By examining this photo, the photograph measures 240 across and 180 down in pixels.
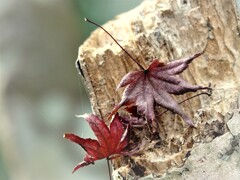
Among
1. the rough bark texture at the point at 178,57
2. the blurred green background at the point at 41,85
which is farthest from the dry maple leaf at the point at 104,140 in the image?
the blurred green background at the point at 41,85

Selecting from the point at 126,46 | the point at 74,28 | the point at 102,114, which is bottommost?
the point at 102,114

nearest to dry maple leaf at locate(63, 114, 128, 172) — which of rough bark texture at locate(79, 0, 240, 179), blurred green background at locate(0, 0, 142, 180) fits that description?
rough bark texture at locate(79, 0, 240, 179)

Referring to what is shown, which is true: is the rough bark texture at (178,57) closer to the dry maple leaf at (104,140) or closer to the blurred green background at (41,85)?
the dry maple leaf at (104,140)

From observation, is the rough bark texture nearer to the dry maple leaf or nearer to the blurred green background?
the dry maple leaf

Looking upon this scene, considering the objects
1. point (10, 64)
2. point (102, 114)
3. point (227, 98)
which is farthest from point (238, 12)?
point (10, 64)

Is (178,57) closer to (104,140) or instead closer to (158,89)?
(158,89)

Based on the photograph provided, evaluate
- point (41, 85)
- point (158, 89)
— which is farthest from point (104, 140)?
point (41, 85)

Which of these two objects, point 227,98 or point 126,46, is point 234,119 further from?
point 126,46
